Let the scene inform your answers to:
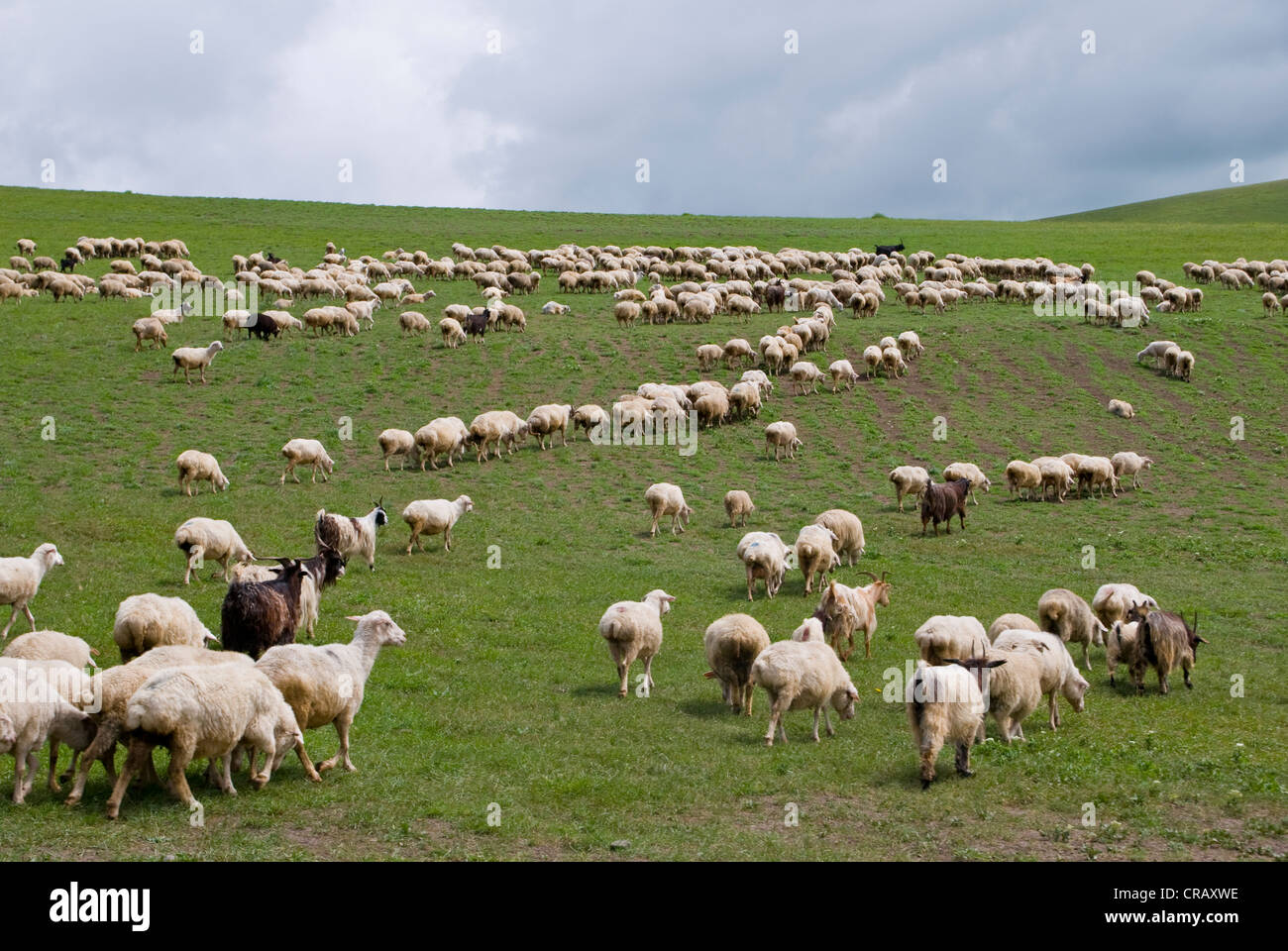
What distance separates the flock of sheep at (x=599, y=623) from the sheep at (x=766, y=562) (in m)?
0.05

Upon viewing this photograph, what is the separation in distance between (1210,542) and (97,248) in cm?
5698

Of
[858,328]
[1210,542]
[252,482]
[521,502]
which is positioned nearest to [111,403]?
[252,482]

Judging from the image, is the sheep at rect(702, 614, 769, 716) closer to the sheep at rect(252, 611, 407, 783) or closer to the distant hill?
the sheep at rect(252, 611, 407, 783)

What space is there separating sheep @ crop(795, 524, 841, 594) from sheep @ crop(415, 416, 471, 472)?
464 inches

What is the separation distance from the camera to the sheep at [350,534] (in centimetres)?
2022

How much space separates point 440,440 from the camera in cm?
2902

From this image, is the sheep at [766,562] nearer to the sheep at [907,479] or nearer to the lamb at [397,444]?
the sheep at [907,479]

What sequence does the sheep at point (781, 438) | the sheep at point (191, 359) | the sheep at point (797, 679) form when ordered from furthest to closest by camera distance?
the sheep at point (191, 359) → the sheep at point (781, 438) → the sheep at point (797, 679)

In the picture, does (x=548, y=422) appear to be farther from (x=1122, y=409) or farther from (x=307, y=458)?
(x=1122, y=409)

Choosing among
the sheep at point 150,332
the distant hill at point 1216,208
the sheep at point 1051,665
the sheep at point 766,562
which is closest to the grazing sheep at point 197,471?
the sheep at point 766,562

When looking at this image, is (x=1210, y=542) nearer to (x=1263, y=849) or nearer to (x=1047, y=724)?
(x=1047, y=724)

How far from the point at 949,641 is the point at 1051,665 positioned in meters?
1.45

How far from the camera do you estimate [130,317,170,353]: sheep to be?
38344mm

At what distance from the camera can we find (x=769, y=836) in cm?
1005
